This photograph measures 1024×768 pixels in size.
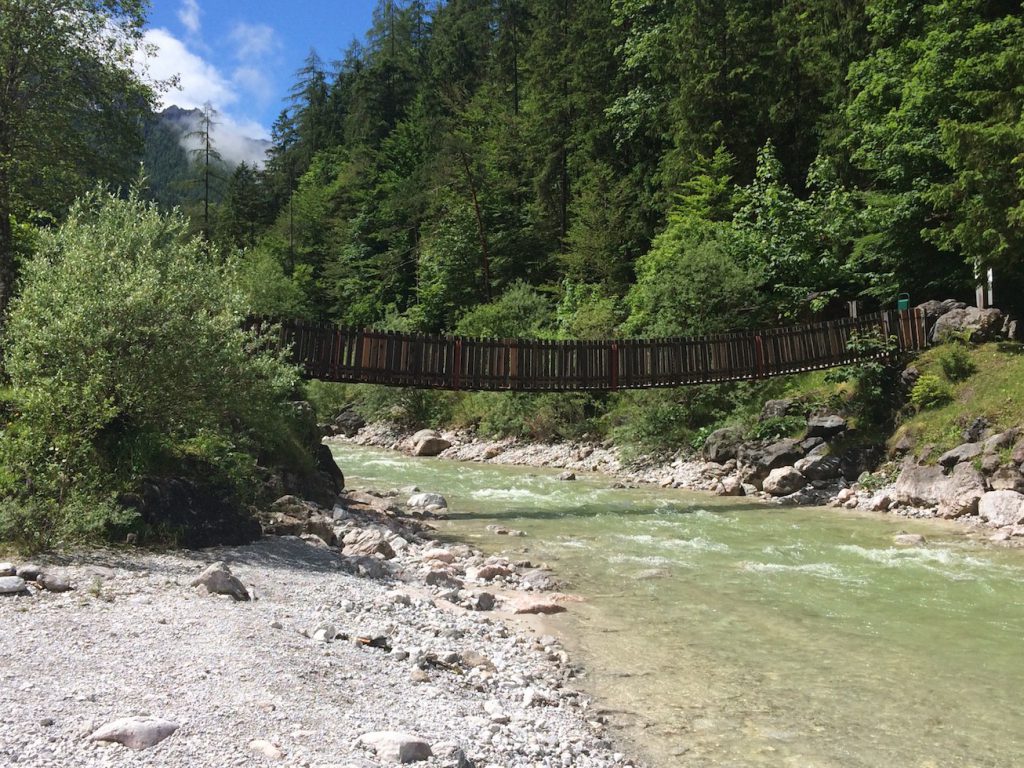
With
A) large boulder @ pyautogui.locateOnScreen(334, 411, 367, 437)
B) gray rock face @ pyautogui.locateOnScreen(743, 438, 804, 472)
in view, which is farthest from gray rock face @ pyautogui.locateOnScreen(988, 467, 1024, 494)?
large boulder @ pyautogui.locateOnScreen(334, 411, 367, 437)

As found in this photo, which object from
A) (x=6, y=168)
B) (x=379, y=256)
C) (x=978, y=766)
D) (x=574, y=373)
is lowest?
(x=978, y=766)

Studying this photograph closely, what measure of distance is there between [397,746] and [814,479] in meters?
14.4

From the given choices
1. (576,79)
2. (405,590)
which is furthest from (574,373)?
(576,79)

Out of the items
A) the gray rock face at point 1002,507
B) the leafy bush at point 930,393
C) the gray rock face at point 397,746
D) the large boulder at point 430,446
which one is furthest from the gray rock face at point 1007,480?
the large boulder at point 430,446

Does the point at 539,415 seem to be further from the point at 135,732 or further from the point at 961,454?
the point at 135,732

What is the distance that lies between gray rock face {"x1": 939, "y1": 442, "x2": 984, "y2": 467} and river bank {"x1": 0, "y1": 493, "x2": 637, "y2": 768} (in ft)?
31.0

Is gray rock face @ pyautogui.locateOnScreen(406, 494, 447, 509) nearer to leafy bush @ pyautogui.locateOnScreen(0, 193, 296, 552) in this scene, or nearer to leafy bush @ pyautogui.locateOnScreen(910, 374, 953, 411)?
leafy bush @ pyautogui.locateOnScreen(0, 193, 296, 552)

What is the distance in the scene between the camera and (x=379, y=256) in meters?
44.8

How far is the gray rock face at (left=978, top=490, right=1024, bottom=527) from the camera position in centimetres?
1210

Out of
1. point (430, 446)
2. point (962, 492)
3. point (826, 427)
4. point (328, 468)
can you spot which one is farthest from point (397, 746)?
point (430, 446)

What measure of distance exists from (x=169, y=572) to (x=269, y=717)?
10.8ft

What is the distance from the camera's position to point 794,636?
7109 mm

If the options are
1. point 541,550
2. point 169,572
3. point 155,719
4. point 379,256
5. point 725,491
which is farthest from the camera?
point 379,256

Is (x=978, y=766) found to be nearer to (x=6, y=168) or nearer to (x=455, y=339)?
(x=455, y=339)
